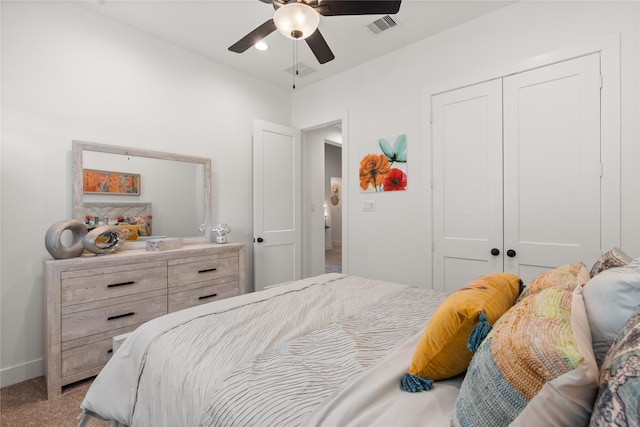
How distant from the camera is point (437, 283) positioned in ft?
9.14

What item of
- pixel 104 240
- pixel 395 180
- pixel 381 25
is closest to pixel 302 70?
pixel 381 25

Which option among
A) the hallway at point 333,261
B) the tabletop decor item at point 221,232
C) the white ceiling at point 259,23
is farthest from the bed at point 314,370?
the hallway at point 333,261

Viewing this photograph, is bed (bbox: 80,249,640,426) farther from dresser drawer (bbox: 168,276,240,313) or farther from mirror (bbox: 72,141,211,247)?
mirror (bbox: 72,141,211,247)

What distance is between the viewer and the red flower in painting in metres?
3.02

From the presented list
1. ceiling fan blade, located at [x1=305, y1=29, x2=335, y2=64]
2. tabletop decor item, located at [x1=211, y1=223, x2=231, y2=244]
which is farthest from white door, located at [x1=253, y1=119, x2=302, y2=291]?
ceiling fan blade, located at [x1=305, y1=29, x2=335, y2=64]

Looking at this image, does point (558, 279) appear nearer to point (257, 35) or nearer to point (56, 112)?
point (257, 35)

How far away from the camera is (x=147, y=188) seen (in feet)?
9.20

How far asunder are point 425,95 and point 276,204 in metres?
2.06

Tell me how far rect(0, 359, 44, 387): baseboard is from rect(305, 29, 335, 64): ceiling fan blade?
316cm

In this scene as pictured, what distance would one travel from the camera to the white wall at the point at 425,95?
1979 mm

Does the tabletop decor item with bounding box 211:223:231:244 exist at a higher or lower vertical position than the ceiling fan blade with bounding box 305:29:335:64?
lower

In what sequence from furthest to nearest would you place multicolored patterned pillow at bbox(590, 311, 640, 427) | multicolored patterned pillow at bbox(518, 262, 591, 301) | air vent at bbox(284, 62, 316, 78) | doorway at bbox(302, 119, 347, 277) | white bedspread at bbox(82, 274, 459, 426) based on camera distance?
1. doorway at bbox(302, 119, 347, 277)
2. air vent at bbox(284, 62, 316, 78)
3. multicolored patterned pillow at bbox(518, 262, 591, 301)
4. white bedspread at bbox(82, 274, 459, 426)
5. multicolored patterned pillow at bbox(590, 311, 640, 427)

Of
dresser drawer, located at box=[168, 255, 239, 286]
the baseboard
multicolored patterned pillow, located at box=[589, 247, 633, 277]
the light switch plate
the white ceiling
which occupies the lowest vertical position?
the baseboard

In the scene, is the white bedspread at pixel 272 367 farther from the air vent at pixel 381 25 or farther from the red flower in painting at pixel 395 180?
the air vent at pixel 381 25
